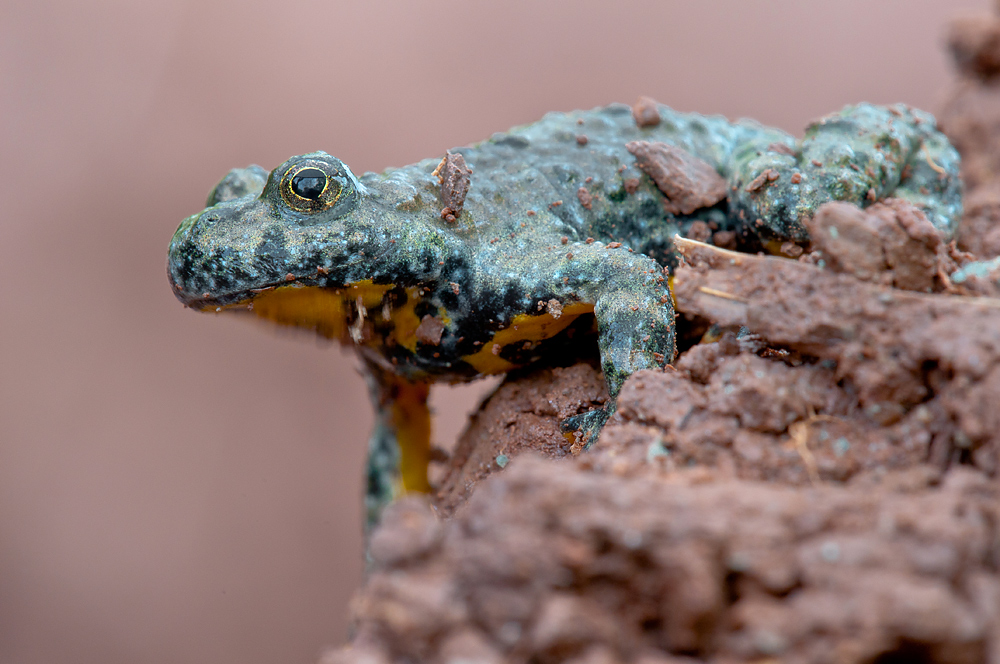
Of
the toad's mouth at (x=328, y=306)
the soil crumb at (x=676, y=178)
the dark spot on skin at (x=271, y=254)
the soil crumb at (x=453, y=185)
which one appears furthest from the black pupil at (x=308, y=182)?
the soil crumb at (x=676, y=178)

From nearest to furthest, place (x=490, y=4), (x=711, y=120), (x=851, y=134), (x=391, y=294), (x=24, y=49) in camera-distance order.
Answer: (x=391, y=294) → (x=851, y=134) → (x=711, y=120) → (x=24, y=49) → (x=490, y=4)

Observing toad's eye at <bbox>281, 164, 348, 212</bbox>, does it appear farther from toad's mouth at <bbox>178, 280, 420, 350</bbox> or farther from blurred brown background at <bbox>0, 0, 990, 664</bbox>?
blurred brown background at <bbox>0, 0, 990, 664</bbox>

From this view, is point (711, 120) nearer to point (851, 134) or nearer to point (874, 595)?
point (851, 134)

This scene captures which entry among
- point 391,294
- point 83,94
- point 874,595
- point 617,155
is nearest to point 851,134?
point 617,155

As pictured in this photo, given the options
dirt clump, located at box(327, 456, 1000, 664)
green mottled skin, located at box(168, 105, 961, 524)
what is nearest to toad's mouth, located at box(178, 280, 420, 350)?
green mottled skin, located at box(168, 105, 961, 524)

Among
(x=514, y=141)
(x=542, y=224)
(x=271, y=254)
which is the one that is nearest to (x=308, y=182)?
(x=271, y=254)

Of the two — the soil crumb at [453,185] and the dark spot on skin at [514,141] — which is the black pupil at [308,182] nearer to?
the soil crumb at [453,185]
